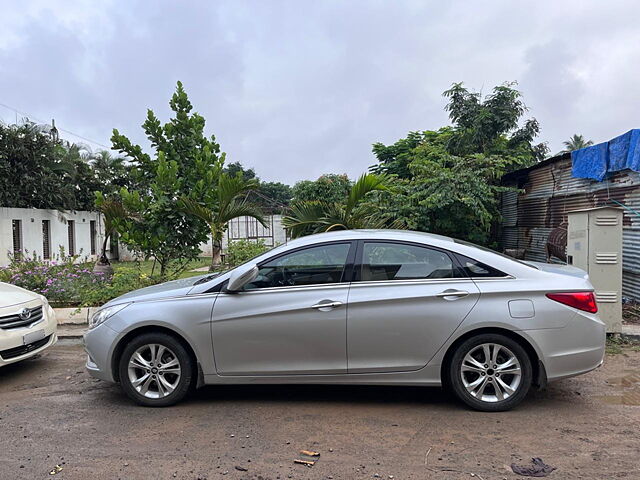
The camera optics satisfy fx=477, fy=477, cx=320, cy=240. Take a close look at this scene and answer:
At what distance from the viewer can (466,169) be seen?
10484 mm

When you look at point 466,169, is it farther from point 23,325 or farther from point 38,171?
point 38,171

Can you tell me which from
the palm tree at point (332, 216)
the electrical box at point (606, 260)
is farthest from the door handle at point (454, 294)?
the palm tree at point (332, 216)

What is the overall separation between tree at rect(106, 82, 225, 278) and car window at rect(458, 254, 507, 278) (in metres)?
6.47

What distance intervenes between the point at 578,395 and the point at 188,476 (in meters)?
3.56

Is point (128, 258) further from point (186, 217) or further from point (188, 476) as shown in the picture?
point (188, 476)

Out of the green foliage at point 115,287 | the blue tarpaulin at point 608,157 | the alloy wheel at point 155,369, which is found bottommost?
the alloy wheel at point 155,369

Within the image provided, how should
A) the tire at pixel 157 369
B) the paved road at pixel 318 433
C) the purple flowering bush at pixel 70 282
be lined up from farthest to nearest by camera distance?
the purple flowering bush at pixel 70 282, the tire at pixel 157 369, the paved road at pixel 318 433

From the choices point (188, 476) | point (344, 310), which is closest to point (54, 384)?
point (188, 476)

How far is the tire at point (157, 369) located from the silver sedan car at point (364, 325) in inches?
0.4

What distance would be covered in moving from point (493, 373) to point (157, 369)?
2.92m

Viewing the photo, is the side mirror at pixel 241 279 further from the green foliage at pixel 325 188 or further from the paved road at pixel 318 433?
the green foliage at pixel 325 188

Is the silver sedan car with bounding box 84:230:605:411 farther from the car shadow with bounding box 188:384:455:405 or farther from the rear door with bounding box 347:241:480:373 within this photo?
the car shadow with bounding box 188:384:455:405

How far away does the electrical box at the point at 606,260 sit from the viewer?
20.4 feet

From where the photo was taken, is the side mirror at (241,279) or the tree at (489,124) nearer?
the side mirror at (241,279)
